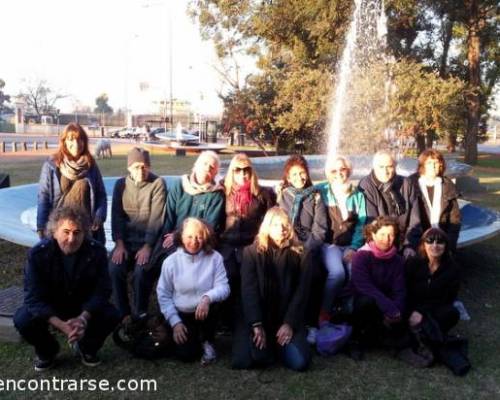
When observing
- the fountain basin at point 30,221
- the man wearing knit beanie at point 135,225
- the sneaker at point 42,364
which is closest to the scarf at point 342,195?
the man wearing knit beanie at point 135,225

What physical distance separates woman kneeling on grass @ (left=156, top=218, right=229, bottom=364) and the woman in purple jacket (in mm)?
996

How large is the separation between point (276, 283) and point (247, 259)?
27 centimetres

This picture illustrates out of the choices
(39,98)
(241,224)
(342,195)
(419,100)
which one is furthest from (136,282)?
(39,98)

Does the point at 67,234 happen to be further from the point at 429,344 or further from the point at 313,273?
the point at 429,344

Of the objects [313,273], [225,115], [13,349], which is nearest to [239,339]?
[313,273]

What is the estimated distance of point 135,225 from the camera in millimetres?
4535

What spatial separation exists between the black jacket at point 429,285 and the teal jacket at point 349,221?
64cm

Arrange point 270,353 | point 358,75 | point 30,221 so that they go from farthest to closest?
point 358,75
point 30,221
point 270,353

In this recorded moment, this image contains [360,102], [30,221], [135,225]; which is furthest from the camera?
[360,102]

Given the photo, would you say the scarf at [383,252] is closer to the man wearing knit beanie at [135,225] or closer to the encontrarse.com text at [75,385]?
the man wearing knit beanie at [135,225]

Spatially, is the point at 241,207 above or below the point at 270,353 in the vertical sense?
above

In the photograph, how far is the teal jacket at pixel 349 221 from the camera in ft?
15.2

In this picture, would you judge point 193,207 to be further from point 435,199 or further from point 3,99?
point 3,99

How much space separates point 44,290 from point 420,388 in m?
2.49
